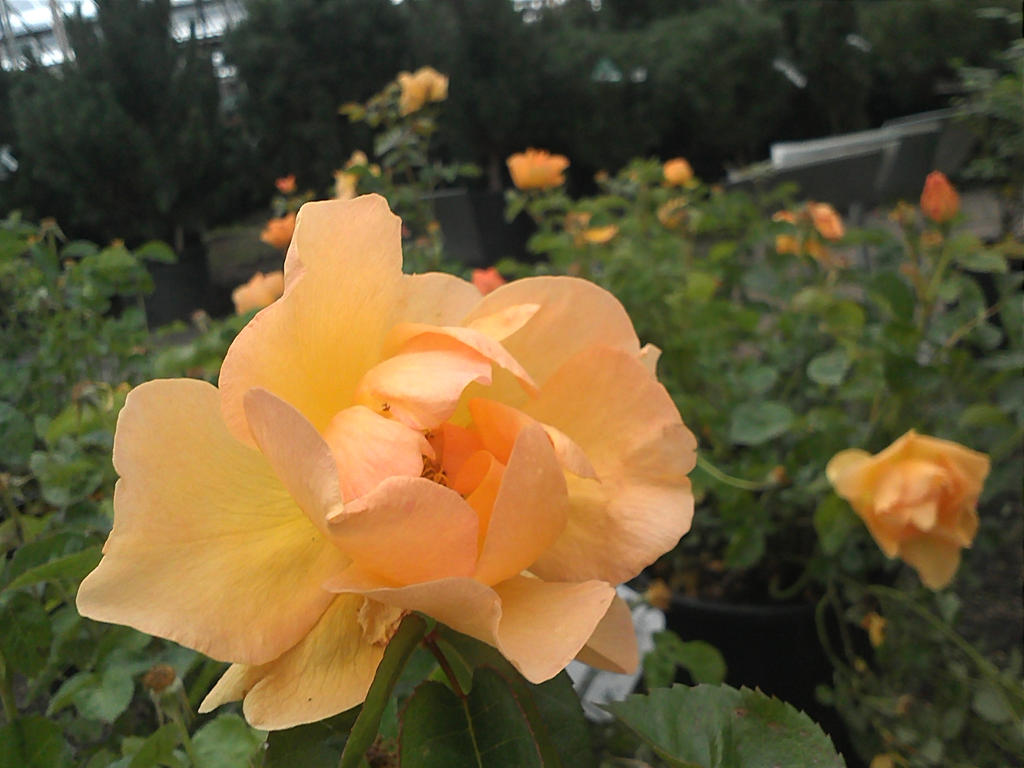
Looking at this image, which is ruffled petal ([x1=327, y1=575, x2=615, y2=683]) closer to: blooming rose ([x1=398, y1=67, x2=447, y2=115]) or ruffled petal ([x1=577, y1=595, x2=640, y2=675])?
ruffled petal ([x1=577, y1=595, x2=640, y2=675])

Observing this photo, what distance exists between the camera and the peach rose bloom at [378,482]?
0.16 meters

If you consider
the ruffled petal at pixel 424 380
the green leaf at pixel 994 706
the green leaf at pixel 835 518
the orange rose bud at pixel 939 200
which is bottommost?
the green leaf at pixel 994 706

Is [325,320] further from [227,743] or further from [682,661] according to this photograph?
[682,661]

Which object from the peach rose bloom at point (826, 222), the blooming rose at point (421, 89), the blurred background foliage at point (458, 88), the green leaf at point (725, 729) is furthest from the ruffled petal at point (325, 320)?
the blurred background foliage at point (458, 88)

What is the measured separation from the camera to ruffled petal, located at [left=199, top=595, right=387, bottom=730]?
16 cm

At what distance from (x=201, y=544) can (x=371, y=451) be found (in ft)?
0.13

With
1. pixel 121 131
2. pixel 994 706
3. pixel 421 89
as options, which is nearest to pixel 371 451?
pixel 994 706

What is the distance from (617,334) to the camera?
0.21 meters

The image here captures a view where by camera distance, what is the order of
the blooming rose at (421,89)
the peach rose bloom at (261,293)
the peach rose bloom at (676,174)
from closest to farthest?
the peach rose bloom at (261,293) → the blooming rose at (421,89) → the peach rose bloom at (676,174)

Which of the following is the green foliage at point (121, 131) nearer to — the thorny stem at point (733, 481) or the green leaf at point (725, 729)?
the thorny stem at point (733, 481)

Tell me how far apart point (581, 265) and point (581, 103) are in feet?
11.1

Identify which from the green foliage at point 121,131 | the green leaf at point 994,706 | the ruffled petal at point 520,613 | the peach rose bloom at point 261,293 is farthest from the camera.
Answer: the green foliage at point 121,131

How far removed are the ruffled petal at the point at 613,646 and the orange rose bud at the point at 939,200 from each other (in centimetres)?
62

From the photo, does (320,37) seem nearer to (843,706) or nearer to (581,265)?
(581,265)
